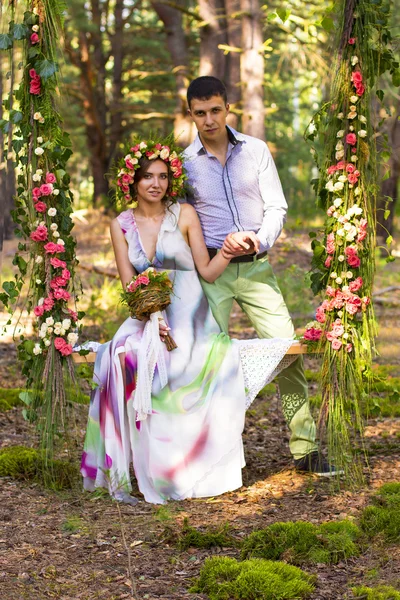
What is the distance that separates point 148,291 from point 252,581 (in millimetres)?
1668

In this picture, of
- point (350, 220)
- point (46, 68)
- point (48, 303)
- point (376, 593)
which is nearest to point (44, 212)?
point (48, 303)

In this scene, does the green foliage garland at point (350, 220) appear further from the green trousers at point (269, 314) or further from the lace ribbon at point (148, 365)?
the lace ribbon at point (148, 365)

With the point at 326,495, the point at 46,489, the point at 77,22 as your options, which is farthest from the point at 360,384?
the point at 77,22

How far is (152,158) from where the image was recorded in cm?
452

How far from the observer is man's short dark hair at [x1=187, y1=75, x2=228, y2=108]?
4.46 metres

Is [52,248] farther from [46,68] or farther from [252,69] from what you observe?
[252,69]

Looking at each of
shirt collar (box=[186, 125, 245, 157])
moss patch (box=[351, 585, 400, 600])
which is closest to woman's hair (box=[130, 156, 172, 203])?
shirt collar (box=[186, 125, 245, 157])

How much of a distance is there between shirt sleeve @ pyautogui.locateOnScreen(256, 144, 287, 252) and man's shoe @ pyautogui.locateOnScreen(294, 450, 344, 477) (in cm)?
118

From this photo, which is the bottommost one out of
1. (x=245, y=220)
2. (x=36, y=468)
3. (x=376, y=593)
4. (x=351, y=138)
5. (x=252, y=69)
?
(x=376, y=593)

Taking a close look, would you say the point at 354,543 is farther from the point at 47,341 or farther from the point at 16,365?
the point at 16,365

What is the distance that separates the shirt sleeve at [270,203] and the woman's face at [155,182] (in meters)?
0.55

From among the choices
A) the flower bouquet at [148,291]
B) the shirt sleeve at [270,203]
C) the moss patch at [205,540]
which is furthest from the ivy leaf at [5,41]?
the moss patch at [205,540]

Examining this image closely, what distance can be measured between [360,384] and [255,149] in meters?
1.42

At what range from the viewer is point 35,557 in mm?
3547
